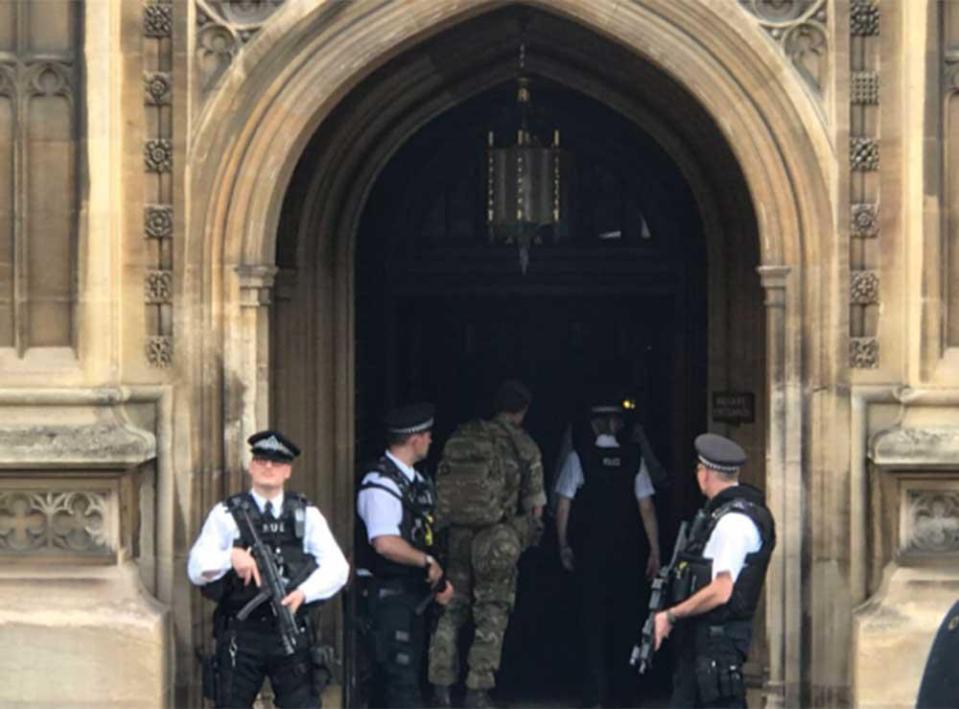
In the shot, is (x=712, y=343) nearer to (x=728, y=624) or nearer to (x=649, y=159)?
(x=649, y=159)

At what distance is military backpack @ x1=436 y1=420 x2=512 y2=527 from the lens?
1405 cm

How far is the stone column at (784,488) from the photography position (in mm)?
13109

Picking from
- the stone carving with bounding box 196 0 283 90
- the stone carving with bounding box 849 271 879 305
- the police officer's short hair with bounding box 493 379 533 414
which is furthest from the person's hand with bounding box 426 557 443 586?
the stone carving with bounding box 196 0 283 90

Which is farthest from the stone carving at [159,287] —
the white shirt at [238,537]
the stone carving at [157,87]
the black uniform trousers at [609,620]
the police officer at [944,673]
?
the police officer at [944,673]

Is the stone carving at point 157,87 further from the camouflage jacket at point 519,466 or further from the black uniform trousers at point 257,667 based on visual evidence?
the black uniform trousers at point 257,667

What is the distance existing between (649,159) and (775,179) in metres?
2.41

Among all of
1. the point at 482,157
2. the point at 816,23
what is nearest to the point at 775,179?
the point at 816,23

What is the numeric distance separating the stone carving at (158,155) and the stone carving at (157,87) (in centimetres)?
18

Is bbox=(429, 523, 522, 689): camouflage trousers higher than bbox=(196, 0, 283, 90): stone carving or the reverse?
the reverse

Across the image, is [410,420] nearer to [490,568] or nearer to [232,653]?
[490,568]

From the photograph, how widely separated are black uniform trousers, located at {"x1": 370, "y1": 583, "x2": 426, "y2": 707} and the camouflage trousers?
65 centimetres

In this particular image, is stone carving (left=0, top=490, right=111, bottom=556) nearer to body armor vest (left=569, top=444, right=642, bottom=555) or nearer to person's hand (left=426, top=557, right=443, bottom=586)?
person's hand (left=426, top=557, right=443, bottom=586)

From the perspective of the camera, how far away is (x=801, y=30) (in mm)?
13023

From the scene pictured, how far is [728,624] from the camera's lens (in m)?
12.1
